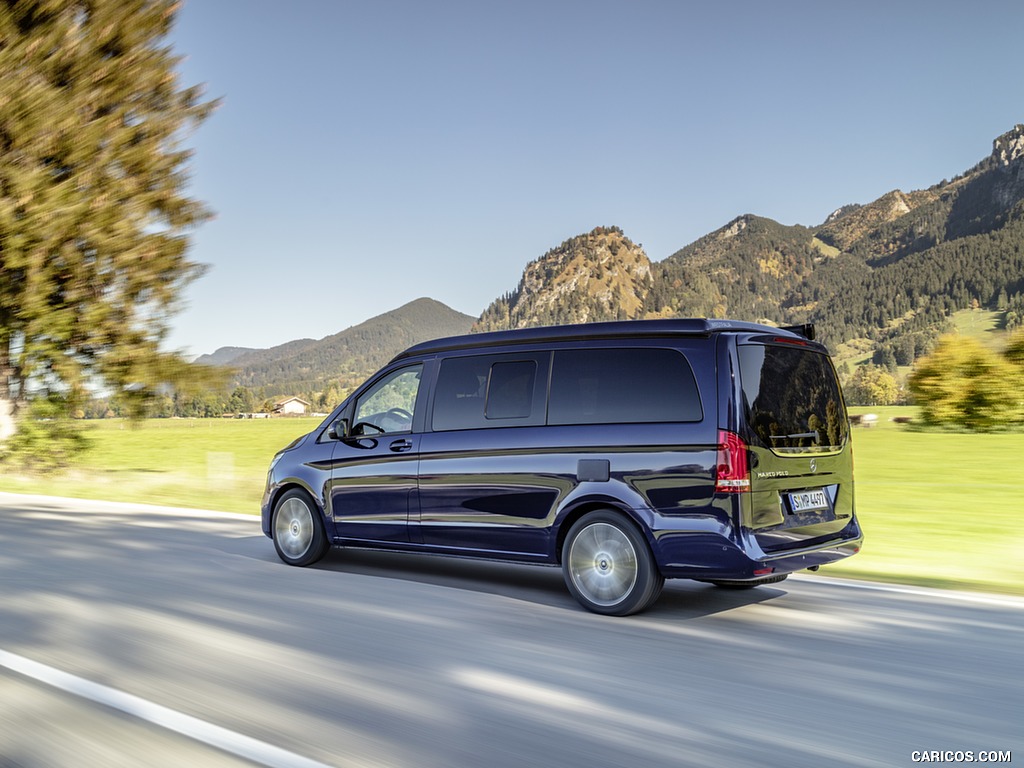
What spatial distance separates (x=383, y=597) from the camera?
22.1 feet

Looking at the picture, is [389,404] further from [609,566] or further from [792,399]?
[792,399]

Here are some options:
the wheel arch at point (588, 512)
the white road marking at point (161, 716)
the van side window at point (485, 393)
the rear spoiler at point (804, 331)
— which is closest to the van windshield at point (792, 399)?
the rear spoiler at point (804, 331)

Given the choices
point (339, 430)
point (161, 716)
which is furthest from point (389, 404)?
point (161, 716)

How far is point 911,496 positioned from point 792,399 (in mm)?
10427

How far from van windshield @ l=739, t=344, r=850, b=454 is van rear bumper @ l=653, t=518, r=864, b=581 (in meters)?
0.67

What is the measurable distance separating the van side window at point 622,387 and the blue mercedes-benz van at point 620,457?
1 centimetres

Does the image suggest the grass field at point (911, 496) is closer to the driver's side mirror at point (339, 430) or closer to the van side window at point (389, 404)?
the van side window at point (389, 404)

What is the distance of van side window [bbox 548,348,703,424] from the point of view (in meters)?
6.09

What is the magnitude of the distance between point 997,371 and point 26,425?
1453 inches

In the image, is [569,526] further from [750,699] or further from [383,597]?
[750,699]

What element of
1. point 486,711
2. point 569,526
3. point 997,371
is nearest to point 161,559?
point 569,526

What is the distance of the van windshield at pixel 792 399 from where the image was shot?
603cm

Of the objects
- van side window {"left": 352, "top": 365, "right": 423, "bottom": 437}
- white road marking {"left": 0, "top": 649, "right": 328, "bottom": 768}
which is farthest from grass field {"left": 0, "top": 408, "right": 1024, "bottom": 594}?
white road marking {"left": 0, "top": 649, "right": 328, "bottom": 768}

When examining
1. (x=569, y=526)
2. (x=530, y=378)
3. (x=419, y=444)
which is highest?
(x=530, y=378)
